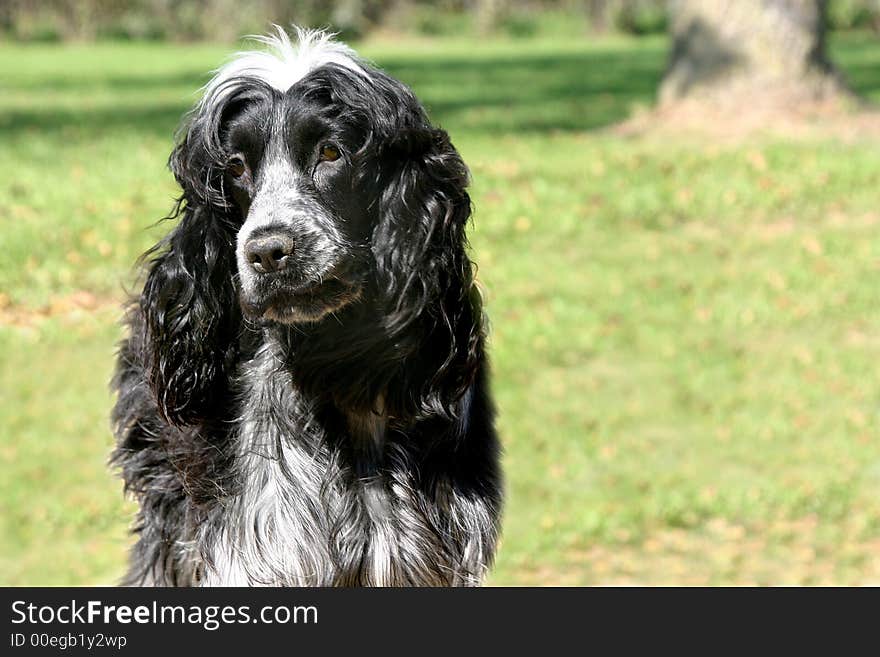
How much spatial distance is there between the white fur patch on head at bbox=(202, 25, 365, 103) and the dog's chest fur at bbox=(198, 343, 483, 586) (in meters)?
0.93

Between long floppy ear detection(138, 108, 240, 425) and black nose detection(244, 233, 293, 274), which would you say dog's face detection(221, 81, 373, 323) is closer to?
black nose detection(244, 233, 293, 274)

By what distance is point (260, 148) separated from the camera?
4160 mm

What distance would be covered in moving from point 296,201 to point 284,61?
0.56 m

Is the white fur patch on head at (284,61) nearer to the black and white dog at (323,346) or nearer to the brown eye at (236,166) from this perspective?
the black and white dog at (323,346)

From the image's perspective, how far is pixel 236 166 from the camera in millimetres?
4242

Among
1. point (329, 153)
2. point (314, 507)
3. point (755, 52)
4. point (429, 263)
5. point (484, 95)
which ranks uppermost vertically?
point (484, 95)

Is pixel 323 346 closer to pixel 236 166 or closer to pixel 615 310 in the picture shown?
pixel 236 166

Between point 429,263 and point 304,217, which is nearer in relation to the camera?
point 304,217

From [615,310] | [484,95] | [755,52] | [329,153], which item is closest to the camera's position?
[329,153]

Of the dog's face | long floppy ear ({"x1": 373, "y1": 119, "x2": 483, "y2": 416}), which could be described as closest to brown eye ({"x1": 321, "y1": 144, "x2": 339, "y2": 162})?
the dog's face

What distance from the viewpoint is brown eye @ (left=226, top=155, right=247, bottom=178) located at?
4.21 metres

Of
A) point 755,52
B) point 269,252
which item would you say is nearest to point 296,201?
point 269,252
